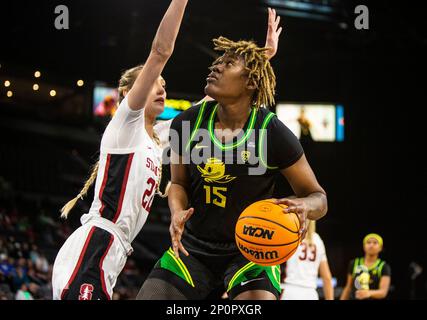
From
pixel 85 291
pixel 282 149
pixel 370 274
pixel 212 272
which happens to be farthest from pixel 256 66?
pixel 370 274

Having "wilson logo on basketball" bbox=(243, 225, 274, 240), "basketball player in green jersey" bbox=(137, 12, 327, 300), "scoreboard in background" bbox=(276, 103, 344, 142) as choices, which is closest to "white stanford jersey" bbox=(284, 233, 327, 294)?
"basketball player in green jersey" bbox=(137, 12, 327, 300)

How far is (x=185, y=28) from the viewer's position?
14.8m

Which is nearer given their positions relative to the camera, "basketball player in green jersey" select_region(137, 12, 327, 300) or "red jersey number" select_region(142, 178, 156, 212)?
"basketball player in green jersey" select_region(137, 12, 327, 300)

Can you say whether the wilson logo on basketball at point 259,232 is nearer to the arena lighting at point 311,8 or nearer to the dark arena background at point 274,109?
the dark arena background at point 274,109

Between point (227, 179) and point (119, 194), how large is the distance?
25.7 inches

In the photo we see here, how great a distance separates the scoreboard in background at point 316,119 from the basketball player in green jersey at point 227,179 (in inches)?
506

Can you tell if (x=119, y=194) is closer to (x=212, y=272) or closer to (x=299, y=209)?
(x=212, y=272)

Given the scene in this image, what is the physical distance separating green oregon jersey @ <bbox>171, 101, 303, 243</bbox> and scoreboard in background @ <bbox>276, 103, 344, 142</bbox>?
12931 mm

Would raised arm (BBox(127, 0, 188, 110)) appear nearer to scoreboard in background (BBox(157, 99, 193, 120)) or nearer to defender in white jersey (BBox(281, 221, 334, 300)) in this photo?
defender in white jersey (BBox(281, 221, 334, 300))

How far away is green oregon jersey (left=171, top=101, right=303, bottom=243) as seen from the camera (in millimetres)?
3836

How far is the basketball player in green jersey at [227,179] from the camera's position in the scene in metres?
3.76

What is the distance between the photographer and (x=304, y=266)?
7.45 m
